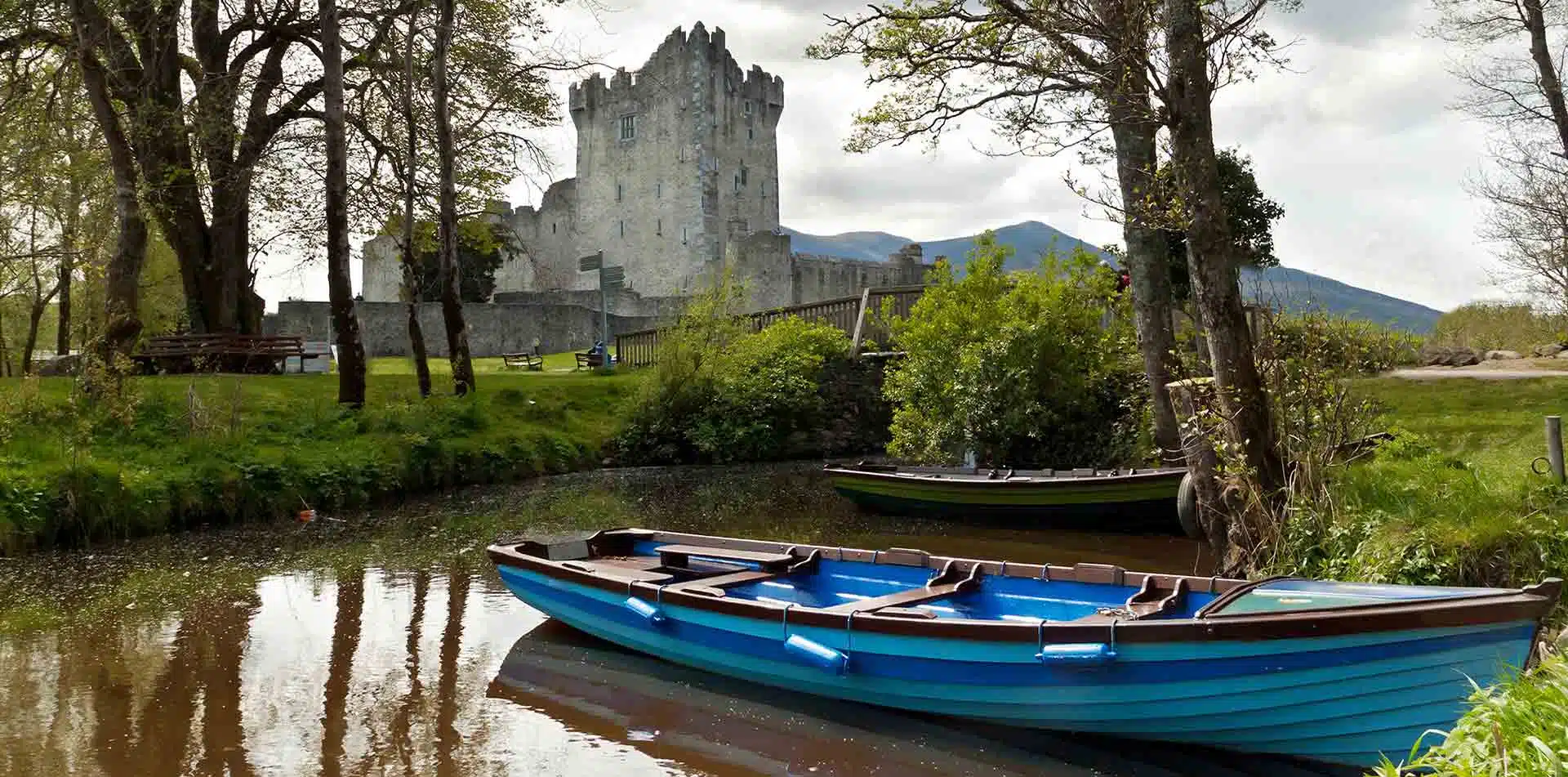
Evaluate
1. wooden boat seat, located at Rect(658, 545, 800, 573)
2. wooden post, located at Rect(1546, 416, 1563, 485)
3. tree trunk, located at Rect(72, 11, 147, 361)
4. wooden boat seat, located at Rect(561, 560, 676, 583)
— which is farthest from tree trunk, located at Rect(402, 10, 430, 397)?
wooden post, located at Rect(1546, 416, 1563, 485)

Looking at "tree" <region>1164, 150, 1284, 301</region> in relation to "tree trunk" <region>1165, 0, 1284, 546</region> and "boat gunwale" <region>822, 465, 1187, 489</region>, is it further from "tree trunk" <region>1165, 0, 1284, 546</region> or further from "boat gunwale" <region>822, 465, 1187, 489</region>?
"tree trunk" <region>1165, 0, 1284, 546</region>

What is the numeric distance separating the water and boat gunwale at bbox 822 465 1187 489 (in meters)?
0.67

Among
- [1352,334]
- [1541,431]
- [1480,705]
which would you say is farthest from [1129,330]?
[1480,705]

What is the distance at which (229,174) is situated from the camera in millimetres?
22047

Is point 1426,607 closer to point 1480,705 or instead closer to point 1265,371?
point 1480,705

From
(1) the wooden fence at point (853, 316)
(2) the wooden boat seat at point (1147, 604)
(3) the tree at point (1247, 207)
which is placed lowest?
(2) the wooden boat seat at point (1147, 604)

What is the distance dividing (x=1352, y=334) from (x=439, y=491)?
1377cm

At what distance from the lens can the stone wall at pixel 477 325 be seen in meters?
39.8

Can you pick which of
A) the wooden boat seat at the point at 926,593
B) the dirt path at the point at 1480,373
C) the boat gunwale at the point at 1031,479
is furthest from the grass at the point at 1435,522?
the dirt path at the point at 1480,373

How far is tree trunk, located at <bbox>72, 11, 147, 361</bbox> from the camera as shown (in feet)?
60.6

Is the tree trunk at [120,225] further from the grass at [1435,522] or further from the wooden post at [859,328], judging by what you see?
the grass at [1435,522]

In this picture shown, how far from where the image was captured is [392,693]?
8.25 metres

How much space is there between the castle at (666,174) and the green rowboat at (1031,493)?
130 ft

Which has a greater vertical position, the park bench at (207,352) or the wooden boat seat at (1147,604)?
the park bench at (207,352)
